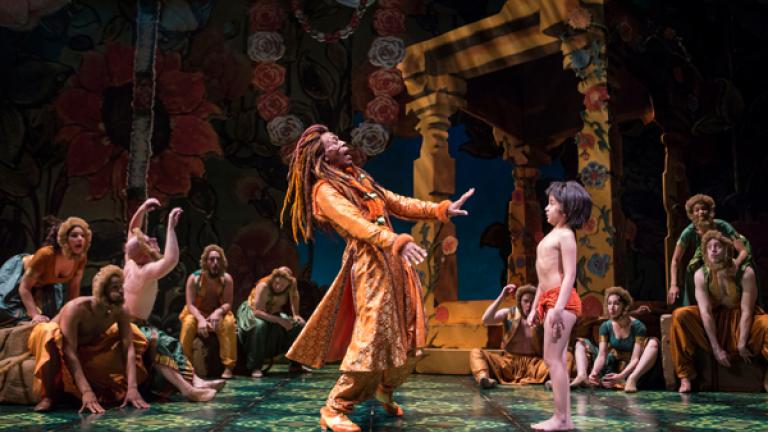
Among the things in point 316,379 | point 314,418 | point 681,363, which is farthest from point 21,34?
point 681,363

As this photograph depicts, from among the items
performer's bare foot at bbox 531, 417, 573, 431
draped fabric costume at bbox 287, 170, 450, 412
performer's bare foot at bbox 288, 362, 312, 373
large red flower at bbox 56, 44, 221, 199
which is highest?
large red flower at bbox 56, 44, 221, 199

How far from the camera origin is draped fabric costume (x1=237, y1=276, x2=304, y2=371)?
22.6 ft

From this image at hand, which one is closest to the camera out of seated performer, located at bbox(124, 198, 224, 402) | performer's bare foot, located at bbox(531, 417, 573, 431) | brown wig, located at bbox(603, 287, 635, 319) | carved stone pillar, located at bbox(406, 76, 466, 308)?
performer's bare foot, located at bbox(531, 417, 573, 431)

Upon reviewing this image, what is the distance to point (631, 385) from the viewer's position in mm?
5238

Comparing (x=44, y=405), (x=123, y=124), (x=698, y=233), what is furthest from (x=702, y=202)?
(x=123, y=124)

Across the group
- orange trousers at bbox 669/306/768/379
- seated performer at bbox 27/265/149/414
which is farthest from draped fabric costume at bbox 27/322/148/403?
orange trousers at bbox 669/306/768/379

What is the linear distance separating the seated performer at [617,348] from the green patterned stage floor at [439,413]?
30cm

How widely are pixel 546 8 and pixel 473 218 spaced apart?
163 inches

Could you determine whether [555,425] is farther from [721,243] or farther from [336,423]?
[721,243]

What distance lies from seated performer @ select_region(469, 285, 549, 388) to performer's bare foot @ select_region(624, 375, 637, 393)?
2.38 feet

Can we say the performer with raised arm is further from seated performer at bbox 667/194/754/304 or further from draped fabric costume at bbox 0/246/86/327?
draped fabric costume at bbox 0/246/86/327

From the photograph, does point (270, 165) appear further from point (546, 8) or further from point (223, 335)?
point (546, 8)

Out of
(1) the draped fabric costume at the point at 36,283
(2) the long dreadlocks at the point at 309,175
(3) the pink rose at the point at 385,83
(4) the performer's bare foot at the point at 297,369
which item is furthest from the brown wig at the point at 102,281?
(3) the pink rose at the point at 385,83

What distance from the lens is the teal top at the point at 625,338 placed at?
18.4 feet
